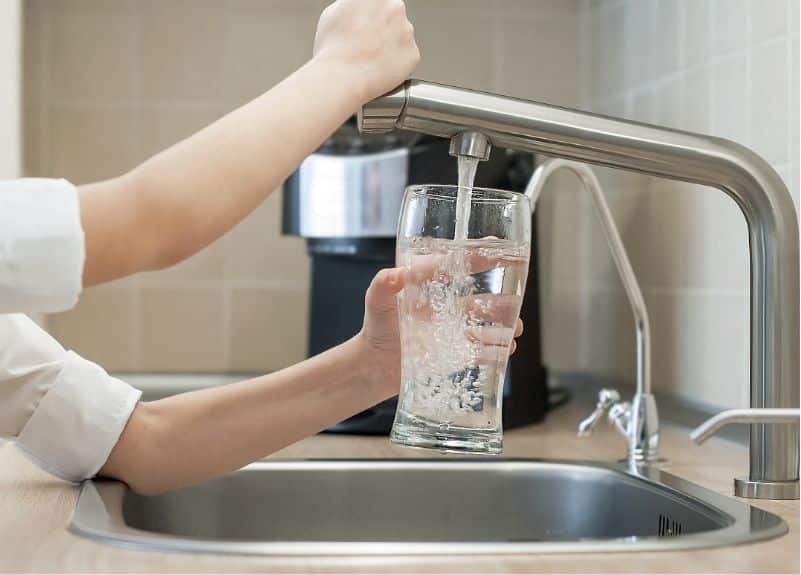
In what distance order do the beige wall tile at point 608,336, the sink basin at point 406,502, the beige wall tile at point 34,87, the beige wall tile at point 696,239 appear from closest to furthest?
the sink basin at point 406,502
the beige wall tile at point 696,239
the beige wall tile at point 608,336
the beige wall tile at point 34,87

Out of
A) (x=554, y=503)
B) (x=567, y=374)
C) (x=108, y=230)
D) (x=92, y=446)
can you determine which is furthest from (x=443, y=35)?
(x=108, y=230)

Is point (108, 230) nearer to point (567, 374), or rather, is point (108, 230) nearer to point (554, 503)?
point (554, 503)

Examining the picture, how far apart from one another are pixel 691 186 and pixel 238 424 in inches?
29.0

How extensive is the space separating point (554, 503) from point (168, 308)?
3.20 feet

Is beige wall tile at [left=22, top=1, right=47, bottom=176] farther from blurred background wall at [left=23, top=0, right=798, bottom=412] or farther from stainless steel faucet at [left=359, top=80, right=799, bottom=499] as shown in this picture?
stainless steel faucet at [left=359, top=80, right=799, bottom=499]

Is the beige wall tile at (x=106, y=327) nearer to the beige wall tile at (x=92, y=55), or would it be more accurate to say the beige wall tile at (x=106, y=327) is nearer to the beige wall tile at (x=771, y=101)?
the beige wall tile at (x=92, y=55)

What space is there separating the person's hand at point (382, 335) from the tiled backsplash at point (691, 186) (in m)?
0.46

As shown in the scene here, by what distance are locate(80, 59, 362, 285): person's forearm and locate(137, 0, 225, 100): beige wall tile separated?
1.24 m

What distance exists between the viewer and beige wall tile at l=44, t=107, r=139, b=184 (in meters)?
1.90

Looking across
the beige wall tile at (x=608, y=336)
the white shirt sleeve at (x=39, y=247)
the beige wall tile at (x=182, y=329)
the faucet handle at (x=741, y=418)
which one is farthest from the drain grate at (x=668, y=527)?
the beige wall tile at (x=182, y=329)

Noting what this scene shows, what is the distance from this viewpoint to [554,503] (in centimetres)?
111

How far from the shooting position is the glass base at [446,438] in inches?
30.6

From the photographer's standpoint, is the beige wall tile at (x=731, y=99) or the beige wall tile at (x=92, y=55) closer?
the beige wall tile at (x=731, y=99)

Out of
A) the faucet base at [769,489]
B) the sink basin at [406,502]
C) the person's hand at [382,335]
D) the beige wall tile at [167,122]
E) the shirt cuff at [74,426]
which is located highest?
the beige wall tile at [167,122]
